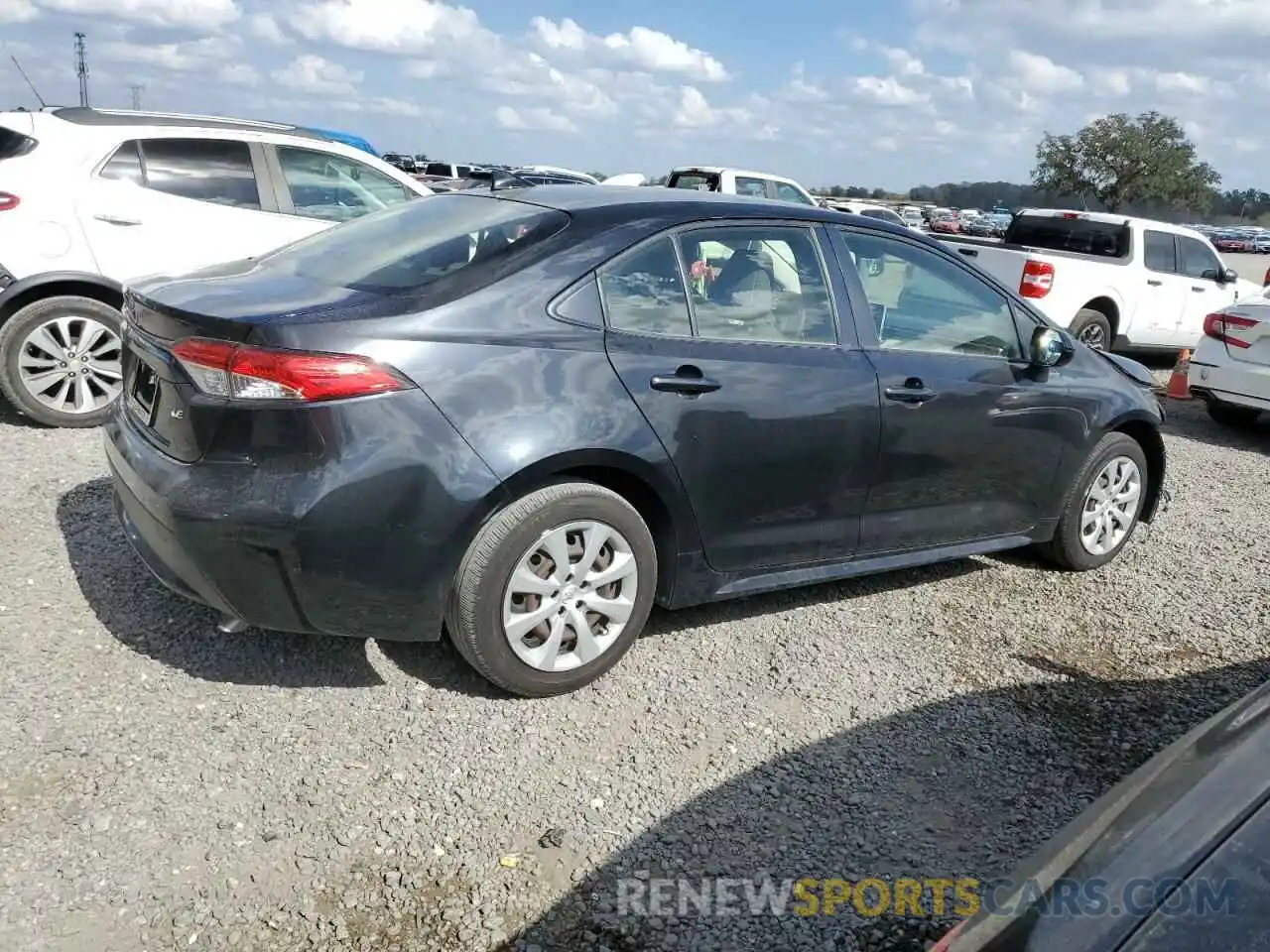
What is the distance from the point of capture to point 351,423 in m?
2.86

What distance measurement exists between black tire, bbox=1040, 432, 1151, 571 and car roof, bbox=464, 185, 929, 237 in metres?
1.51

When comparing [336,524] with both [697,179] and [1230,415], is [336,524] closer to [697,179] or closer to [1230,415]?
[1230,415]

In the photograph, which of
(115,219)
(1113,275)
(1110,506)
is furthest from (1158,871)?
(1113,275)

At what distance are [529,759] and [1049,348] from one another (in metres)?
2.85

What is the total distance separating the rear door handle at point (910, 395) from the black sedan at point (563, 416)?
2 cm

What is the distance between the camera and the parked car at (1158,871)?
136 cm

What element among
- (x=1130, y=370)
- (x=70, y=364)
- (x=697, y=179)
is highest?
(x=697, y=179)

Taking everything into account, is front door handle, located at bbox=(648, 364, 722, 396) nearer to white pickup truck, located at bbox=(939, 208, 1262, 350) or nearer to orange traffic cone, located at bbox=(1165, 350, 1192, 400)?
white pickup truck, located at bbox=(939, 208, 1262, 350)

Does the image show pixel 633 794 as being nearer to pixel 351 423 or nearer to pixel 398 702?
pixel 398 702

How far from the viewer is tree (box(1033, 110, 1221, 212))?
41.2 m

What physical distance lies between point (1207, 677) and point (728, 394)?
2.31m

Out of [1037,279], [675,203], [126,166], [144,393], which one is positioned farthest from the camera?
[1037,279]

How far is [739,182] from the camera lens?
1464cm

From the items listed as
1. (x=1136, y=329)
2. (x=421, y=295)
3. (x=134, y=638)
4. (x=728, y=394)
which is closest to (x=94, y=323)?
(x=134, y=638)
